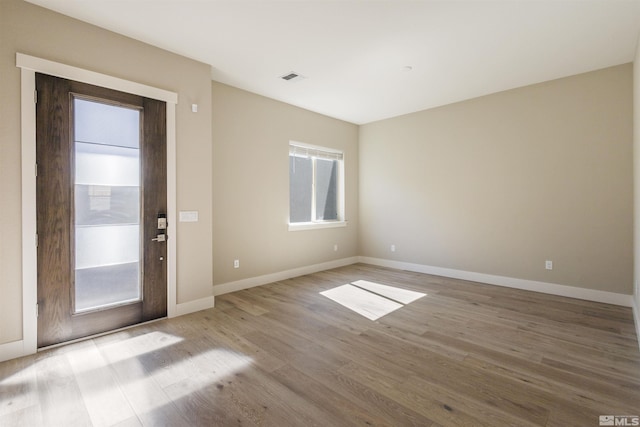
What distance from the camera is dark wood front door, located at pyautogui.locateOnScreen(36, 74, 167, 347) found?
8.78 feet

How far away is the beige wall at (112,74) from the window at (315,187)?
74.4 inches

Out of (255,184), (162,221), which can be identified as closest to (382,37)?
(255,184)

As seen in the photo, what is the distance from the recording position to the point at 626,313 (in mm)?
3490

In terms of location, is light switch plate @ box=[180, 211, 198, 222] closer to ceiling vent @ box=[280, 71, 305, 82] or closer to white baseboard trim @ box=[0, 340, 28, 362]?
white baseboard trim @ box=[0, 340, 28, 362]

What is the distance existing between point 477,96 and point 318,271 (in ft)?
13.4

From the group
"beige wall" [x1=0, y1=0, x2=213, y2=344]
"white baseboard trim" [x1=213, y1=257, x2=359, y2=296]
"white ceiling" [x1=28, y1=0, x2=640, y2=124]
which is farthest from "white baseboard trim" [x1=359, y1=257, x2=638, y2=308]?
"beige wall" [x1=0, y1=0, x2=213, y2=344]

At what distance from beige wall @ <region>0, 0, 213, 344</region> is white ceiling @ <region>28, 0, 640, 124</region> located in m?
0.16

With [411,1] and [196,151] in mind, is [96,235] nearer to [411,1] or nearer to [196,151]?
[196,151]

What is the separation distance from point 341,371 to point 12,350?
9.10 ft

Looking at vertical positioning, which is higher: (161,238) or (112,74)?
(112,74)

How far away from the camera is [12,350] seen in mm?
2508

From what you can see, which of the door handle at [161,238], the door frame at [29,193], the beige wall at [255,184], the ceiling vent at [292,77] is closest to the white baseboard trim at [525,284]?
the beige wall at [255,184]

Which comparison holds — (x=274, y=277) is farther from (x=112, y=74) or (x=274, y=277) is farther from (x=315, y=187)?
(x=112, y=74)

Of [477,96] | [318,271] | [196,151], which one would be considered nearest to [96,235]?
[196,151]
